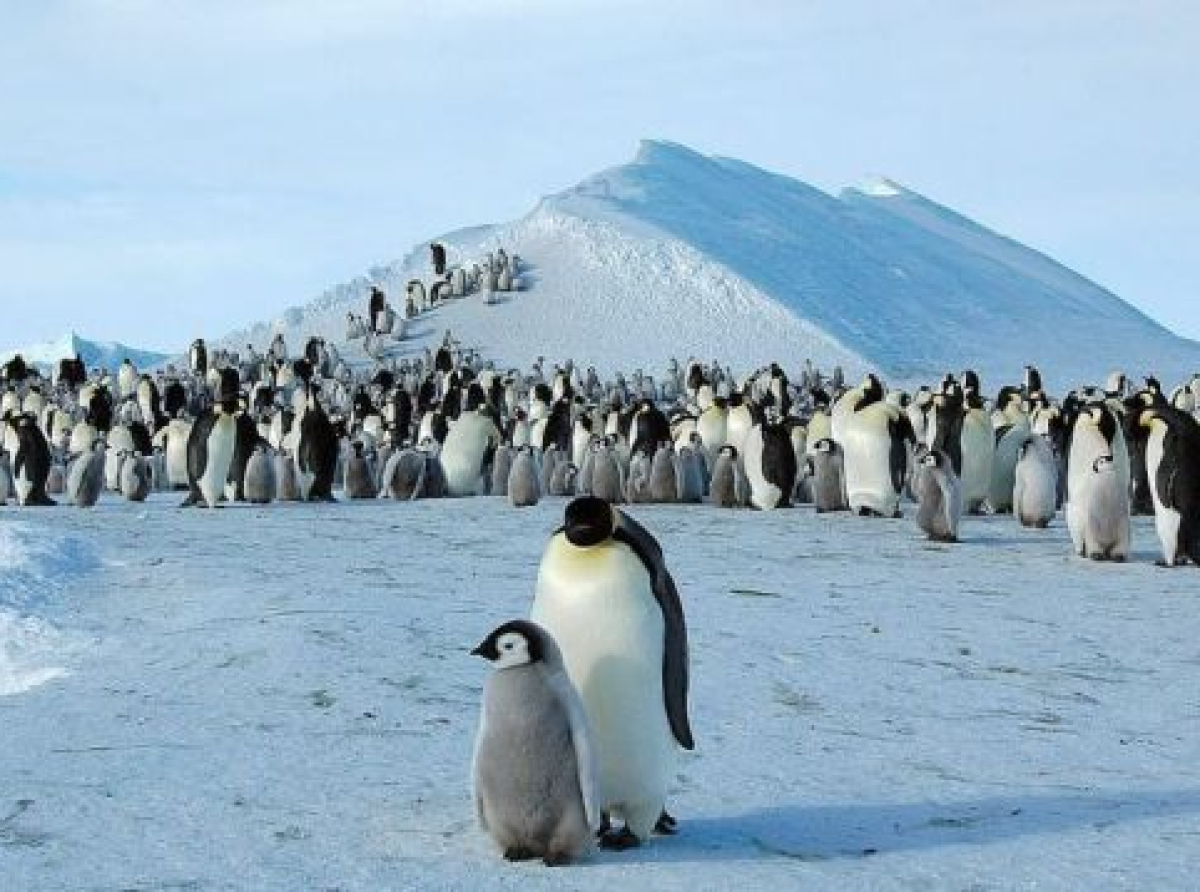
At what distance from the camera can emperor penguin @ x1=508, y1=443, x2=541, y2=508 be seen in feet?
53.6

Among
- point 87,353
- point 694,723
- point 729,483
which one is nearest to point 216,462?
point 729,483

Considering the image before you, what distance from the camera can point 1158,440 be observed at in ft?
37.9

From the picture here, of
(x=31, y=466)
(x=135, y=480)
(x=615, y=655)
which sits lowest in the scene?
(x=615, y=655)

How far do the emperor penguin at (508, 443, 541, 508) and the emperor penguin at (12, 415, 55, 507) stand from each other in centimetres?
468

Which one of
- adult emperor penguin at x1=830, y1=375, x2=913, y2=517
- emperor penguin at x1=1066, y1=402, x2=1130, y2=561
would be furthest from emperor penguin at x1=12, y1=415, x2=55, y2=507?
emperor penguin at x1=1066, y1=402, x2=1130, y2=561

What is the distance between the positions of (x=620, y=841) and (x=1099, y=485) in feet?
25.2

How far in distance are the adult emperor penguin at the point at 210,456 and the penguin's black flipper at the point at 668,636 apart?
11849 millimetres

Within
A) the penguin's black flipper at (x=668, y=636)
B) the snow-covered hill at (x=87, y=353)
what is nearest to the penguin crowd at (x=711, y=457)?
the penguin's black flipper at (x=668, y=636)

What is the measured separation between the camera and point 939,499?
13.1 metres

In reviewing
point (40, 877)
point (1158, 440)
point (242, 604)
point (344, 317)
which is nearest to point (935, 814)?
point (40, 877)

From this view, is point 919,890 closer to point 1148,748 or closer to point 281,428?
point 1148,748

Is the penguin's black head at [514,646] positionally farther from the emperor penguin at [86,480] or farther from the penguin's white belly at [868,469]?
the emperor penguin at [86,480]

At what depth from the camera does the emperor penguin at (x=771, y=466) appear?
1631 centimetres

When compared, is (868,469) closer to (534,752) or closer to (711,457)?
(711,457)
